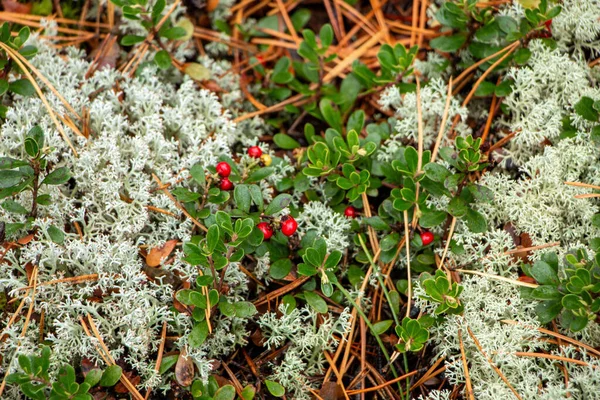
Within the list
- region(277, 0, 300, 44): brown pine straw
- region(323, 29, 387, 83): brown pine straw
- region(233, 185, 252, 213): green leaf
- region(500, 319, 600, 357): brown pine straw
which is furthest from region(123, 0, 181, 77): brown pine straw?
region(500, 319, 600, 357): brown pine straw

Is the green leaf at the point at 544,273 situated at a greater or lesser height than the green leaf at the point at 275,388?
greater

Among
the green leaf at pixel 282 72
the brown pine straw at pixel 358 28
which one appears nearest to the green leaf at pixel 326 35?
the green leaf at pixel 282 72

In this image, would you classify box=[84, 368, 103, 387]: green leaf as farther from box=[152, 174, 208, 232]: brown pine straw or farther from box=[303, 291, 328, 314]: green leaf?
box=[303, 291, 328, 314]: green leaf

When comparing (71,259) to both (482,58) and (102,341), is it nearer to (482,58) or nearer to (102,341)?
(102,341)

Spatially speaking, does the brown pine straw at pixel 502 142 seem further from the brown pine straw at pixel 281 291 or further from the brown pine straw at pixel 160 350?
the brown pine straw at pixel 160 350

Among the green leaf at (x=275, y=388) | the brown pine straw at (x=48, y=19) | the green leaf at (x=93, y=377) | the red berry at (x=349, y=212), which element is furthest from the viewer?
the brown pine straw at (x=48, y=19)

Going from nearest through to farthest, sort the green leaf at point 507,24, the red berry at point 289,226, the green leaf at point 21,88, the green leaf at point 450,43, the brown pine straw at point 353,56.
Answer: the red berry at point 289,226
the green leaf at point 21,88
the green leaf at point 507,24
the green leaf at point 450,43
the brown pine straw at point 353,56

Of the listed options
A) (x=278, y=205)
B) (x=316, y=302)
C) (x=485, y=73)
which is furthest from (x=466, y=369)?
(x=485, y=73)
